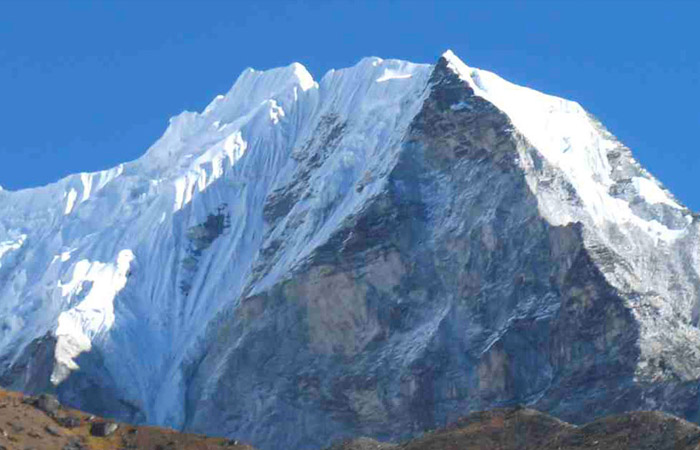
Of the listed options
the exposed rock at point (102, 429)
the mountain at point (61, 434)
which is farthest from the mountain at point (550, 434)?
the exposed rock at point (102, 429)

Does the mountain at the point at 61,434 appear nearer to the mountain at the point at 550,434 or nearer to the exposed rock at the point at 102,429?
the exposed rock at the point at 102,429

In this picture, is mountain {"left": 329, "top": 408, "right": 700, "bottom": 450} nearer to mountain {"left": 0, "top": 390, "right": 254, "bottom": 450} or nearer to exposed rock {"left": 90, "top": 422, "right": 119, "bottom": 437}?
mountain {"left": 0, "top": 390, "right": 254, "bottom": 450}

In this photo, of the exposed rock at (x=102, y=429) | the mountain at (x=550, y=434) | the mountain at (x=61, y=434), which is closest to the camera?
the mountain at (x=550, y=434)

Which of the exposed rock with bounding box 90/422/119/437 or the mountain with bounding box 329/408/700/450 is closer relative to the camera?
the mountain with bounding box 329/408/700/450

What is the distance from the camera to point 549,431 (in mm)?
190250

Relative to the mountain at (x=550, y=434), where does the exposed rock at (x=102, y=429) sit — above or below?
above

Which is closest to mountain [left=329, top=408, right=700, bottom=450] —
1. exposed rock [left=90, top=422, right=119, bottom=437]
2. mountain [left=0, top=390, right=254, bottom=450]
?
mountain [left=0, top=390, right=254, bottom=450]

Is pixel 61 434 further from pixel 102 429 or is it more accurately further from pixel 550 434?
pixel 550 434

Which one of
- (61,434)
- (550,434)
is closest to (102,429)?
(61,434)

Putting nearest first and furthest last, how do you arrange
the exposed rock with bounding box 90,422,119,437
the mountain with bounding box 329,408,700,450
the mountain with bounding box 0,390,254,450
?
the mountain with bounding box 329,408,700,450 → the mountain with bounding box 0,390,254,450 → the exposed rock with bounding box 90,422,119,437

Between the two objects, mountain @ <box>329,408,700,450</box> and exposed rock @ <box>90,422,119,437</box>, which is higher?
exposed rock @ <box>90,422,119,437</box>

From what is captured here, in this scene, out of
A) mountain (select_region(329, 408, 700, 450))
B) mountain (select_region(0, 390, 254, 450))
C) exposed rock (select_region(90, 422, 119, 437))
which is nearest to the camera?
mountain (select_region(329, 408, 700, 450))

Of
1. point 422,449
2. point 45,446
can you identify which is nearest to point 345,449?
point 422,449

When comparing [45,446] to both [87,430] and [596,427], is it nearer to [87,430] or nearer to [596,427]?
[87,430]
